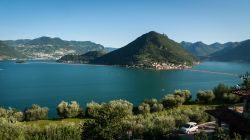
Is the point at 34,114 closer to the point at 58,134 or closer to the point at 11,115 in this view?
the point at 11,115

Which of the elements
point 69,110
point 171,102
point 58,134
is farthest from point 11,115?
point 171,102

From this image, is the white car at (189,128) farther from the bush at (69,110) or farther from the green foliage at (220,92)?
the green foliage at (220,92)

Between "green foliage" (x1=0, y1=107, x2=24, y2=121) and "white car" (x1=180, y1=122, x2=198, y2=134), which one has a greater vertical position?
"white car" (x1=180, y1=122, x2=198, y2=134)

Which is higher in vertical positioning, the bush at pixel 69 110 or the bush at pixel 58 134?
the bush at pixel 58 134

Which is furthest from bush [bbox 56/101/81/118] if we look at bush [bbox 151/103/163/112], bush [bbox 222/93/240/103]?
bush [bbox 222/93/240/103]

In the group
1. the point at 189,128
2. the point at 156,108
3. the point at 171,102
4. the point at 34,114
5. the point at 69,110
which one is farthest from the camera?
the point at 171,102

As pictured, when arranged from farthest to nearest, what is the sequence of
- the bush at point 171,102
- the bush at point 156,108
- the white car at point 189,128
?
the bush at point 171,102, the bush at point 156,108, the white car at point 189,128

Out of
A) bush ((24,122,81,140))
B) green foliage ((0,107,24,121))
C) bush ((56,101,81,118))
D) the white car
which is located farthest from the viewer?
bush ((56,101,81,118))

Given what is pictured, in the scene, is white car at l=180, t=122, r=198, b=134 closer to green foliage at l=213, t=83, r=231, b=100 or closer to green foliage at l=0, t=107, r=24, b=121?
green foliage at l=0, t=107, r=24, b=121

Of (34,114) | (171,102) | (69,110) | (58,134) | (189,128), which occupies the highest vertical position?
(189,128)

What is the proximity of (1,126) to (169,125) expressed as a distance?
17245mm

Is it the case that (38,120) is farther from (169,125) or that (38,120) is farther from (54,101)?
(54,101)

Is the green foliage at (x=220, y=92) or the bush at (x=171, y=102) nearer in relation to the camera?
the bush at (x=171, y=102)

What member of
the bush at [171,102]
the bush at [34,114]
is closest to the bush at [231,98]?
the bush at [171,102]
